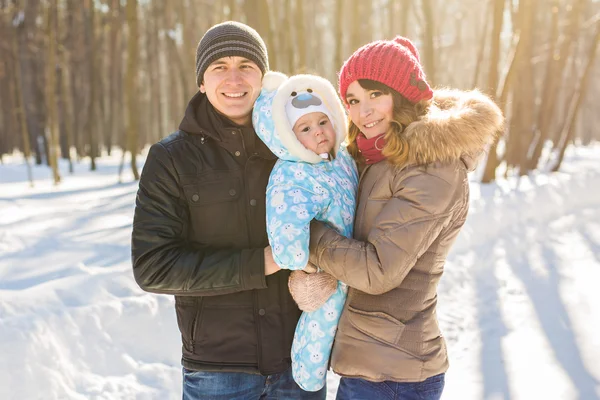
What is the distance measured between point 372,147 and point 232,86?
60 centimetres

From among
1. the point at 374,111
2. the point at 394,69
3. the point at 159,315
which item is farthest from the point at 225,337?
the point at 159,315

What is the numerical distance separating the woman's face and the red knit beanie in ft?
0.18

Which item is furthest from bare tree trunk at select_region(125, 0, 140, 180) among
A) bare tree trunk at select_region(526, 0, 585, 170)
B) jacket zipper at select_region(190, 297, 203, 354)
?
bare tree trunk at select_region(526, 0, 585, 170)

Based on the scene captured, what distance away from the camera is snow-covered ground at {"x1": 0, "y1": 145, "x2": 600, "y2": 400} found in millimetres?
3551

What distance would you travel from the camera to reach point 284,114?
6.66 feet

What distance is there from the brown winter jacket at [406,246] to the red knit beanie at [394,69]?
0.13 meters

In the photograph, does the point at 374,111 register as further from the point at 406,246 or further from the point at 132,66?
the point at 132,66

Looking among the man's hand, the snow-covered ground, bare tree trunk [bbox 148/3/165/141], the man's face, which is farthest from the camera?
bare tree trunk [bbox 148/3/165/141]

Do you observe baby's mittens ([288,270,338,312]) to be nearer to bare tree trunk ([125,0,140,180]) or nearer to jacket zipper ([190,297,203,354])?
jacket zipper ([190,297,203,354])

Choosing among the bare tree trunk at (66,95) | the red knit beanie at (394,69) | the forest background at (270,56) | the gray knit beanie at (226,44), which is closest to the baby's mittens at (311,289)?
the red knit beanie at (394,69)

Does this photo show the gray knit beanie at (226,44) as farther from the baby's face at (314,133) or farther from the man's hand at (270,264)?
the man's hand at (270,264)

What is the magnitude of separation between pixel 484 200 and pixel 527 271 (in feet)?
12.4

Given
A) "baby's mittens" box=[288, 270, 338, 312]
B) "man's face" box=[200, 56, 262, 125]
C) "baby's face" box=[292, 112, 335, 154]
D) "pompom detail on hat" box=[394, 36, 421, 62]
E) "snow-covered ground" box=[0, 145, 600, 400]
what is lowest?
"snow-covered ground" box=[0, 145, 600, 400]

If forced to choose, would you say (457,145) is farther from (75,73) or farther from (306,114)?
(75,73)
